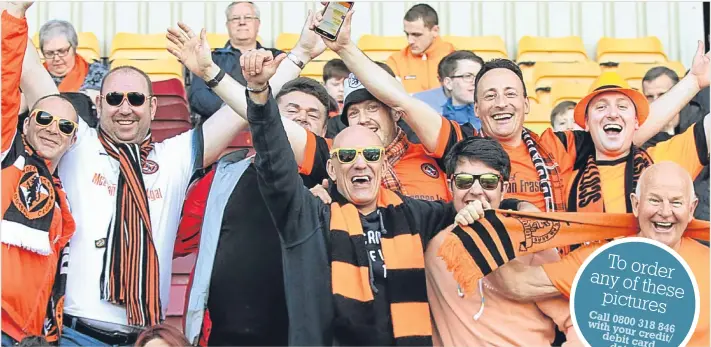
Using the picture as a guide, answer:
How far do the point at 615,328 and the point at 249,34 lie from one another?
336 cm

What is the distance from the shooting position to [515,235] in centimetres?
480

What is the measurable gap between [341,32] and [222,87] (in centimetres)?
55

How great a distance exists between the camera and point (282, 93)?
5.72m

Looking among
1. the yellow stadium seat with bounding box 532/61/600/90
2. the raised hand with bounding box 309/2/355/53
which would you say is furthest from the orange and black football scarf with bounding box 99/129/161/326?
the yellow stadium seat with bounding box 532/61/600/90

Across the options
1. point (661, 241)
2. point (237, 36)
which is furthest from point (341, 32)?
point (237, 36)

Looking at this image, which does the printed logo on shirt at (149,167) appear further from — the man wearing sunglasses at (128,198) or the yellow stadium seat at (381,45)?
the yellow stadium seat at (381,45)

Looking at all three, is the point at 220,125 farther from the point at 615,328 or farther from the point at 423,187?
the point at 615,328

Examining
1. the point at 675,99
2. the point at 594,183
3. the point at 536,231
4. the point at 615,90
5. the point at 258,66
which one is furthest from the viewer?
the point at 675,99

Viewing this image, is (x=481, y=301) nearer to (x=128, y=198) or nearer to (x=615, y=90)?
(x=615, y=90)

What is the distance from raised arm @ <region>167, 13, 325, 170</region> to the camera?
5.18 metres

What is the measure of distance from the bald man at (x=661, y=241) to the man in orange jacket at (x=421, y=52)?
3.46 metres

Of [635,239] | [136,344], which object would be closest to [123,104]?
[136,344]

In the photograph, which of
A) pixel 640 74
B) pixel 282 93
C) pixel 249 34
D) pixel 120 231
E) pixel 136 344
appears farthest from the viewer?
pixel 640 74

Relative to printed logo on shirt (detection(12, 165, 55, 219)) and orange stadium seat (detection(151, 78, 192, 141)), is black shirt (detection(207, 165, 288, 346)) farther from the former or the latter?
orange stadium seat (detection(151, 78, 192, 141))
